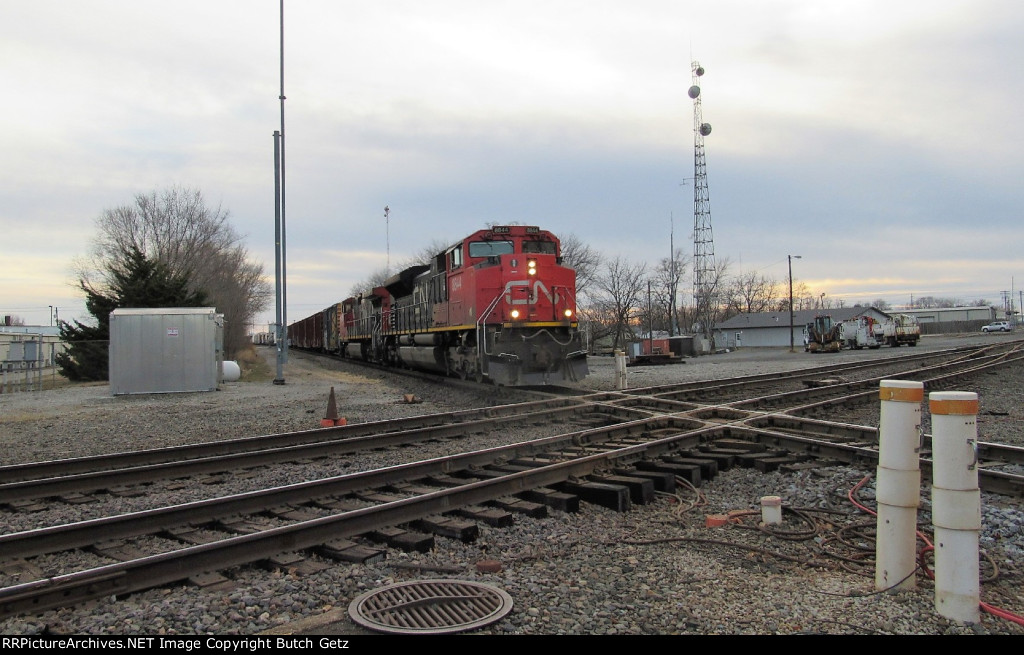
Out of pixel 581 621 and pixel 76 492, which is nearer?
pixel 581 621

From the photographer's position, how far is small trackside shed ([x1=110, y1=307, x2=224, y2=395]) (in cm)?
1773

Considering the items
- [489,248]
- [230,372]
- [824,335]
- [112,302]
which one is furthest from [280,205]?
[824,335]

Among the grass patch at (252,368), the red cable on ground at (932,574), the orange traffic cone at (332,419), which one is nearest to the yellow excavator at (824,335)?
the grass patch at (252,368)

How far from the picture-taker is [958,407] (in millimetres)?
3545

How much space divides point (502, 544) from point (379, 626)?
1.58 m

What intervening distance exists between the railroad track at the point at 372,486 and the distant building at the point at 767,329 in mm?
65272

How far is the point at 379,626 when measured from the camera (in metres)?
3.40

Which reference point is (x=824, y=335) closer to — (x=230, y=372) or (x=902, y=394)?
(x=230, y=372)

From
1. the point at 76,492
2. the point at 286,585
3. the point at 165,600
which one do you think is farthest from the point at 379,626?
the point at 76,492

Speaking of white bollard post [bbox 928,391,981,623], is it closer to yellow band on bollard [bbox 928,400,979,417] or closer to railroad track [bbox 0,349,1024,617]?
yellow band on bollard [bbox 928,400,979,417]

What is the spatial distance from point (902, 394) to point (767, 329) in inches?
2977
